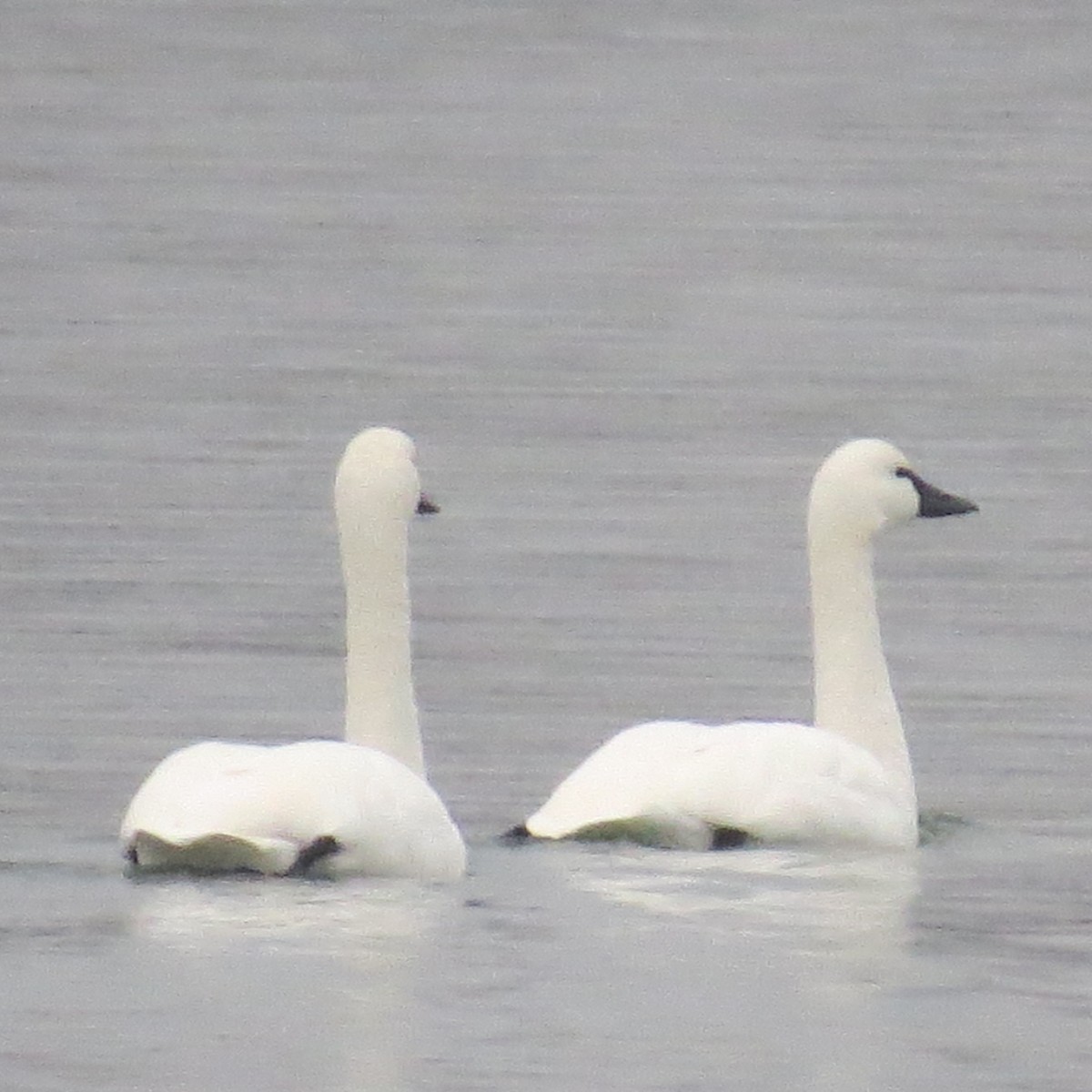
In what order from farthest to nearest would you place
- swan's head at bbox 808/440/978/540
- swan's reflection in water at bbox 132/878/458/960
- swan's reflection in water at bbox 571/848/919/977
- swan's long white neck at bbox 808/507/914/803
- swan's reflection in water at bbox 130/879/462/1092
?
1. swan's head at bbox 808/440/978/540
2. swan's long white neck at bbox 808/507/914/803
3. swan's reflection in water at bbox 571/848/919/977
4. swan's reflection in water at bbox 132/878/458/960
5. swan's reflection in water at bbox 130/879/462/1092

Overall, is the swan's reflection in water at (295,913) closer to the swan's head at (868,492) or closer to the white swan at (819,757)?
the white swan at (819,757)

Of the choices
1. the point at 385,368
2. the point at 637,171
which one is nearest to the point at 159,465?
the point at 385,368

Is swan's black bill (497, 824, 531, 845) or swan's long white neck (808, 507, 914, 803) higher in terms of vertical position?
swan's long white neck (808, 507, 914, 803)

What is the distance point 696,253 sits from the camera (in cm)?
3228

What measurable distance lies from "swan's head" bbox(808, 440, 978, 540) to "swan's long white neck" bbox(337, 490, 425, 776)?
1.65 m

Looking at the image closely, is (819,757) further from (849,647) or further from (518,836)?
(849,647)

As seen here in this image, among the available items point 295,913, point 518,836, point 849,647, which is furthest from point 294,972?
point 849,647

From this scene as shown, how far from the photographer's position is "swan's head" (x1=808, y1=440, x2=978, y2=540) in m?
15.1

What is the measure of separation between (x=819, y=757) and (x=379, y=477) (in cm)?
153

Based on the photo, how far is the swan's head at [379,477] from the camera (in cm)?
1389

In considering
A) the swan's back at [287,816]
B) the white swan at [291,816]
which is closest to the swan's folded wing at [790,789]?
the white swan at [291,816]

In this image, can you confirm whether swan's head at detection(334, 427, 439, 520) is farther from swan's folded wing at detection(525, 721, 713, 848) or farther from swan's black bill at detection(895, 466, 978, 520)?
swan's black bill at detection(895, 466, 978, 520)

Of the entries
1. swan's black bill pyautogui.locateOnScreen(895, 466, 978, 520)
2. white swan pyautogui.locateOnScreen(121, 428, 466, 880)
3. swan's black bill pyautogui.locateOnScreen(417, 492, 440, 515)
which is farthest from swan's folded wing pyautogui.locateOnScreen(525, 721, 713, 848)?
swan's black bill pyautogui.locateOnScreen(895, 466, 978, 520)

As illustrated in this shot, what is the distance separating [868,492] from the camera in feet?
49.5
